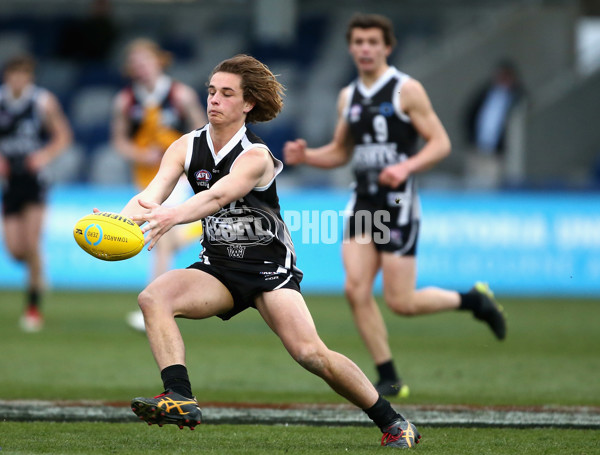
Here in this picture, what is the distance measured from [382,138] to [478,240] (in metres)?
8.65

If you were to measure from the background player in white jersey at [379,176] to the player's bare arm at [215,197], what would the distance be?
2199 mm

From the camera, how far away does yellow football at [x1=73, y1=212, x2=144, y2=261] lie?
16.8ft

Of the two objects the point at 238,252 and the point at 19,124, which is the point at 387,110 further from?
the point at 19,124

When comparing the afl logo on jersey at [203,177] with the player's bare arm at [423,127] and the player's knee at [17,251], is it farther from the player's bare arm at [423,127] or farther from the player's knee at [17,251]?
the player's knee at [17,251]

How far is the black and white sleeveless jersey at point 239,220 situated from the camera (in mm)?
5629

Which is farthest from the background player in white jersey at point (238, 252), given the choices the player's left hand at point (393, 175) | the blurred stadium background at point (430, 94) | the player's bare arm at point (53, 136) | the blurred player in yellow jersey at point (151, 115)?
the blurred stadium background at point (430, 94)

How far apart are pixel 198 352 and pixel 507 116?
37.2ft

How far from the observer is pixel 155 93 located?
11.4 meters

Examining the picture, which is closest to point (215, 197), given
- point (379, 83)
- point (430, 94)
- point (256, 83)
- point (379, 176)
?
point (256, 83)

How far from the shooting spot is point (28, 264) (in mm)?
12164

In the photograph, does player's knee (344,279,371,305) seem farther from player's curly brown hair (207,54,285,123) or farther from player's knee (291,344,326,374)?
player's knee (291,344,326,374)

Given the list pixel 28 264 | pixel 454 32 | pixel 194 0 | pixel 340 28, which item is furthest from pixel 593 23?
pixel 28 264

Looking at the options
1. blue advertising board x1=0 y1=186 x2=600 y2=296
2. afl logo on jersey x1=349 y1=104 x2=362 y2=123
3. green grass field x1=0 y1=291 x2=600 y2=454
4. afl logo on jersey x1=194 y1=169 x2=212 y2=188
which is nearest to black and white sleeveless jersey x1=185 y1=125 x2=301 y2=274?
afl logo on jersey x1=194 y1=169 x2=212 y2=188

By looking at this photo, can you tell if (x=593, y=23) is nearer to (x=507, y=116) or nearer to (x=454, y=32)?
(x=454, y=32)
